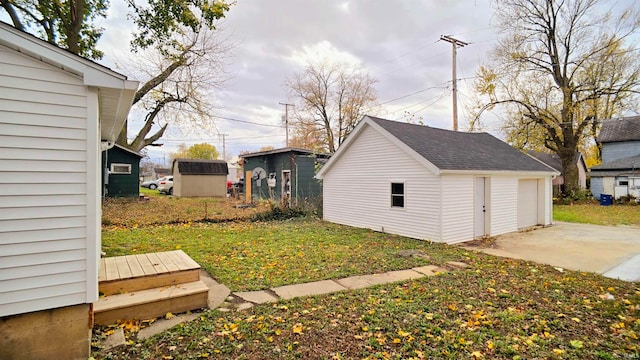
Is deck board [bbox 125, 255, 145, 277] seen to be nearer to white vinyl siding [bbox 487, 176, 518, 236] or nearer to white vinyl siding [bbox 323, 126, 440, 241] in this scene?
white vinyl siding [bbox 323, 126, 440, 241]

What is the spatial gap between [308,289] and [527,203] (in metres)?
11.3

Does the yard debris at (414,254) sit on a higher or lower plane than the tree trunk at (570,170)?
lower

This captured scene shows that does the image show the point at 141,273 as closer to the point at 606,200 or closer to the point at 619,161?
the point at 606,200

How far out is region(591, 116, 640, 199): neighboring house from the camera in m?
20.4

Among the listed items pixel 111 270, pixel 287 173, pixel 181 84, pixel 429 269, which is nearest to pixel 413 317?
pixel 429 269

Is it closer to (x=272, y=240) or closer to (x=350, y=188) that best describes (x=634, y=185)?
(x=350, y=188)

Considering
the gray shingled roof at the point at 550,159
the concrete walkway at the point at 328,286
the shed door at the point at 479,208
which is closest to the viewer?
the concrete walkway at the point at 328,286

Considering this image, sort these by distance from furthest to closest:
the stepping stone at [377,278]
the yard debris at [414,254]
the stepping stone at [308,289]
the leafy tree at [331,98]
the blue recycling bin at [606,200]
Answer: the leafy tree at [331,98] < the blue recycling bin at [606,200] < the yard debris at [414,254] < the stepping stone at [377,278] < the stepping stone at [308,289]

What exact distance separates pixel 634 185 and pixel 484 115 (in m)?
9.99

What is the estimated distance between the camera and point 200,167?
2427 centimetres

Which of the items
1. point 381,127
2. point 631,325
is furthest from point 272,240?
point 631,325

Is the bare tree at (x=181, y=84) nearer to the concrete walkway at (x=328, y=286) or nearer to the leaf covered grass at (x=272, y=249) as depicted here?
the leaf covered grass at (x=272, y=249)

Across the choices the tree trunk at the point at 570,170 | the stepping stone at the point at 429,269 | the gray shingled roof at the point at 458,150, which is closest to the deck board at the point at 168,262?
the stepping stone at the point at 429,269

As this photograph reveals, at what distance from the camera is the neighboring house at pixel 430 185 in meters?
8.98
